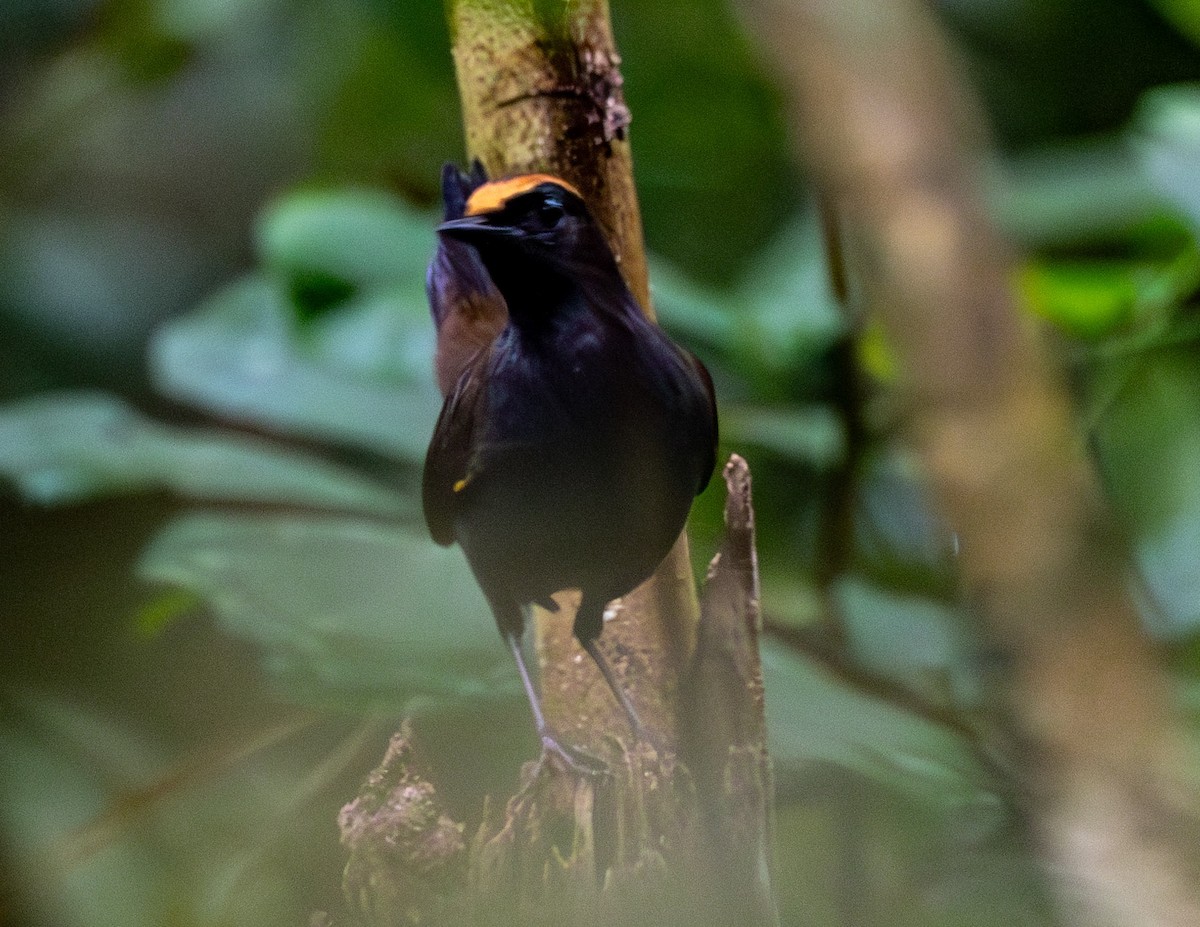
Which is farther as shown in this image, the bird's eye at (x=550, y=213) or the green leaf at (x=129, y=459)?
the green leaf at (x=129, y=459)

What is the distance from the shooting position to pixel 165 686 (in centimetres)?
67

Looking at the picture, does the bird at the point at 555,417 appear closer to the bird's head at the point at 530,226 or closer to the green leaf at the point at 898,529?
the bird's head at the point at 530,226

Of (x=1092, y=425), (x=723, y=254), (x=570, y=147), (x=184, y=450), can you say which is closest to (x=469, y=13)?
(x=570, y=147)

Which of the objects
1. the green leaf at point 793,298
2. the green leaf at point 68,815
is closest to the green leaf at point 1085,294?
the green leaf at point 793,298

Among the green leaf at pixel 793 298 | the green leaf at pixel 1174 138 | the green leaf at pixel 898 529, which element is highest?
the green leaf at pixel 1174 138

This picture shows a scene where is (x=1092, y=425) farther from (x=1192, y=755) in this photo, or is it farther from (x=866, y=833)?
(x=866, y=833)

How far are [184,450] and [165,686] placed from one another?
18cm

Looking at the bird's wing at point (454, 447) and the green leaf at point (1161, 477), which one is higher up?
the bird's wing at point (454, 447)

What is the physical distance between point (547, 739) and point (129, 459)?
46 cm

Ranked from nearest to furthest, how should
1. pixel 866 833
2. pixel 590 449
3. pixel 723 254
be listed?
pixel 590 449 < pixel 866 833 < pixel 723 254

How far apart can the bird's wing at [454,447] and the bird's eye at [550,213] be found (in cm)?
6

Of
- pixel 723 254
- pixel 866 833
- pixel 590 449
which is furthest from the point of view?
pixel 723 254

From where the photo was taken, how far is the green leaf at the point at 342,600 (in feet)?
1.80

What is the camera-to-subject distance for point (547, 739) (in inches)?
Result: 19.0
